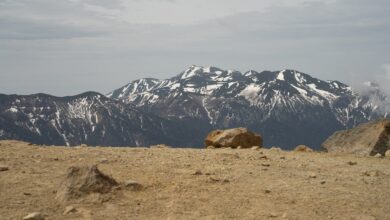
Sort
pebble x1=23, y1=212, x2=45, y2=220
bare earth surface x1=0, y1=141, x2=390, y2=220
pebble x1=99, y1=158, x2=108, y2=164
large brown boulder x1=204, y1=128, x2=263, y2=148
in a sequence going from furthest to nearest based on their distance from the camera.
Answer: large brown boulder x1=204, y1=128, x2=263, y2=148, pebble x1=99, y1=158, x2=108, y2=164, bare earth surface x1=0, y1=141, x2=390, y2=220, pebble x1=23, y1=212, x2=45, y2=220

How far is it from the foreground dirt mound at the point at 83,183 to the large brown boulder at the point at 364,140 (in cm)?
1893

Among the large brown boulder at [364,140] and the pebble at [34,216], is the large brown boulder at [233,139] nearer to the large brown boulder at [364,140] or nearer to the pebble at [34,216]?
the large brown boulder at [364,140]

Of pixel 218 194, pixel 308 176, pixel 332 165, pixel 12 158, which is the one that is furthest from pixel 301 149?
pixel 12 158

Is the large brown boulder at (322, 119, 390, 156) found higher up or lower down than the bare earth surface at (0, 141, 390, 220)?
lower down

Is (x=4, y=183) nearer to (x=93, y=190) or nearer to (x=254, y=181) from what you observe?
(x=93, y=190)

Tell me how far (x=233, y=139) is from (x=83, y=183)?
15240mm

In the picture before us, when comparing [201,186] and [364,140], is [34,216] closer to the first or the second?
[201,186]

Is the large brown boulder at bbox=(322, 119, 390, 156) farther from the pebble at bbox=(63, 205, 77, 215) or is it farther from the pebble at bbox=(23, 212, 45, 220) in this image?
the pebble at bbox=(23, 212, 45, 220)

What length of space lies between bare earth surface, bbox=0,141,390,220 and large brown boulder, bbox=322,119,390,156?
7191 millimetres

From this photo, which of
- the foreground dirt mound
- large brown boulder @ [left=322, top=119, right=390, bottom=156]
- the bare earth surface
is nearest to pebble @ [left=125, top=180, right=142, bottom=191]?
Result: the bare earth surface

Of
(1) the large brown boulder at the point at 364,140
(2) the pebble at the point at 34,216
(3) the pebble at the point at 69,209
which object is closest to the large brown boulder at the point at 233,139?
(1) the large brown boulder at the point at 364,140

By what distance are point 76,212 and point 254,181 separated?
6.38m

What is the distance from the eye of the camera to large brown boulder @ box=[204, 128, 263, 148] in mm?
28266

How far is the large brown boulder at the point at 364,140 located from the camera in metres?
28.5
